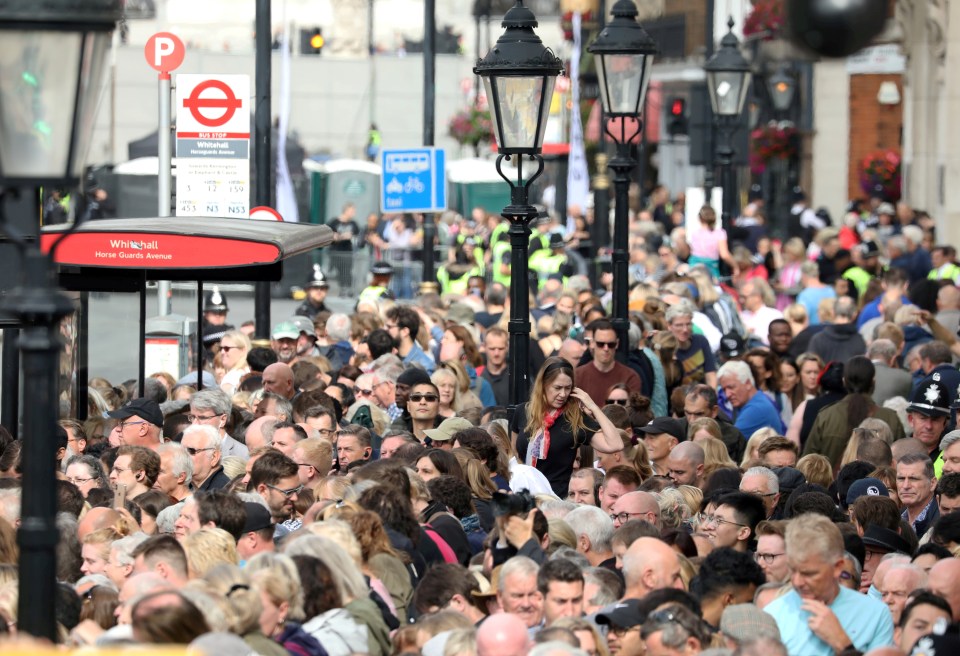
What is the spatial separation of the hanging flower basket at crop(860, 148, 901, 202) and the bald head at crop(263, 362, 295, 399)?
93.0 feet

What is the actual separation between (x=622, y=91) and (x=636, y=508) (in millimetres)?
5687

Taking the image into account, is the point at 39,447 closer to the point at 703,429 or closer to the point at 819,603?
the point at 819,603

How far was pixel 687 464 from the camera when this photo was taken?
10.9 m

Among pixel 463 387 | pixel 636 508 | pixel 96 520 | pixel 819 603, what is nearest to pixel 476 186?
pixel 463 387

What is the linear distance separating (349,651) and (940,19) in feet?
76.7

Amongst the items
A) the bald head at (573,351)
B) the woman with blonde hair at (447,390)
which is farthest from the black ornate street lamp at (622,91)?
the woman with blonde hair at (447,390)

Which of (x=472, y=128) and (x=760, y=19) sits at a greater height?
(x=760, y=19)

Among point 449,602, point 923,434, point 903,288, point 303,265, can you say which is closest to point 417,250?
point 303,265

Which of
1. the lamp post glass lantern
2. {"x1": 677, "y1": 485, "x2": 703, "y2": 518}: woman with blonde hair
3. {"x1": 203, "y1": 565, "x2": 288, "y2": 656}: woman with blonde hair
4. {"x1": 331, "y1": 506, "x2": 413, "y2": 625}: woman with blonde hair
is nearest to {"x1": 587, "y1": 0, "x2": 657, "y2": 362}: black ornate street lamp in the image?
{"x1": 677, "y1": 485, "x2": 703, "y2": 518}: woman with blonde hair

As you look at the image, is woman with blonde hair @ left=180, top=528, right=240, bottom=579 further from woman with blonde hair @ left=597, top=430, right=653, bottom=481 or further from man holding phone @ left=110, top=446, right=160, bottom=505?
woman with blonde hair @ left=597, top=430, right=653, bottom=481

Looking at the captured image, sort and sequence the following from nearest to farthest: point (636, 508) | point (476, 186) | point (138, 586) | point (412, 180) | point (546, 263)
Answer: point (138, 586)
point (636, 508)
point (412, 180)
point (546, 263)
point (476, 186)

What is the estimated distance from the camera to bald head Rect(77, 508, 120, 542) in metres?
8.64

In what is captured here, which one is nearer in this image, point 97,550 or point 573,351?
point 97,550

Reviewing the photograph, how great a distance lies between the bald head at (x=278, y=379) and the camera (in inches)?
537
